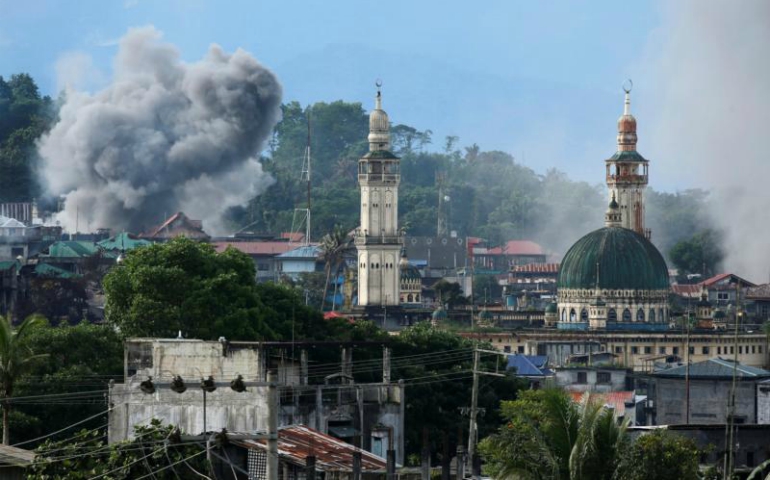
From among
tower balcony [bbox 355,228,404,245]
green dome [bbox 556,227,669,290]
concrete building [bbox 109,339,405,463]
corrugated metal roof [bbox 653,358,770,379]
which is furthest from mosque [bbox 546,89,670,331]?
concrete building [bbox 109,339,405,463]

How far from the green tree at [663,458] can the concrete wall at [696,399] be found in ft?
126

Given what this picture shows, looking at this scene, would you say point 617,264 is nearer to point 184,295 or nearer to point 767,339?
point 767,339

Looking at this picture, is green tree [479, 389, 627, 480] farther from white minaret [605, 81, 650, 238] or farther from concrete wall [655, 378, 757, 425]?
white minaret [605, 81, 650, 238]

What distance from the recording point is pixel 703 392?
94188mm

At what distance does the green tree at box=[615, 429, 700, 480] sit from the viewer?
49.6 m

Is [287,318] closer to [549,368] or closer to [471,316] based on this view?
[549,368]

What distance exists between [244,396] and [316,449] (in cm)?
188

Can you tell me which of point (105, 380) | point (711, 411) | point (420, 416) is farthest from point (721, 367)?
point (105, 380)

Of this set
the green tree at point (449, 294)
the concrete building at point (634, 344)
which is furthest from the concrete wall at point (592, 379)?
the green tree at point (449, 294)

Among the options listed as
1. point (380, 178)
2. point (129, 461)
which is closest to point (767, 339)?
point (380, 178)

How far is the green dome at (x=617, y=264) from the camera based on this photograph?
532 feet

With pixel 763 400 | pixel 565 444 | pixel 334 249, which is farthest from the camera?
pixel 334 249

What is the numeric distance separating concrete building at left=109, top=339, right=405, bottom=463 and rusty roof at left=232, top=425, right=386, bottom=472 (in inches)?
35.4

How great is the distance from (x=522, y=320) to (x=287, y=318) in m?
78.8
